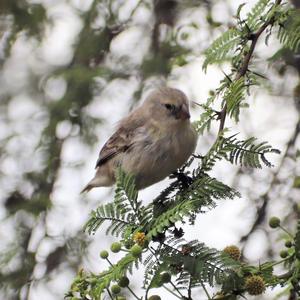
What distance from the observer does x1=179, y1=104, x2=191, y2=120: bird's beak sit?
13.4ft

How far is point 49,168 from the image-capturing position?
5.07 meters

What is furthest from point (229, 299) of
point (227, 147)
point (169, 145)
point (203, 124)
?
point (169, 145)

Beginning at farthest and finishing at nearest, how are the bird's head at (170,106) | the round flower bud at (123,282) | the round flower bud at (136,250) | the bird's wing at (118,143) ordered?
the bird's wing at (118,143) → the bird's head at (170,106) → the round flower bud at (123,282) → the round flower bud at (136,250)

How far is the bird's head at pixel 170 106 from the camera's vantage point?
4.11m

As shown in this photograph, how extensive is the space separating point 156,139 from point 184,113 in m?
0.28

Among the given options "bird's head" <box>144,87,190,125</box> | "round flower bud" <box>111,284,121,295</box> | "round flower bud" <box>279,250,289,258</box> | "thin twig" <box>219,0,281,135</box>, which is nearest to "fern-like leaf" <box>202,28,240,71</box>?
"thin twig" <box>219,0,281,135</box>

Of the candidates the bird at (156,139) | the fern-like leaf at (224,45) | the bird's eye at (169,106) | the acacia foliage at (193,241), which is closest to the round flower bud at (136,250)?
the acacia foliage at (193,241)

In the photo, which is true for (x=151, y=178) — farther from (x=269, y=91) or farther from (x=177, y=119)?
(x=269, y=91)

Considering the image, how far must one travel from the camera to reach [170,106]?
13.7 ft

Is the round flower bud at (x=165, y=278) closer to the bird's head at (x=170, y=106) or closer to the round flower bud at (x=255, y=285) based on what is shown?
the round flower bud at (x=255, y=285)

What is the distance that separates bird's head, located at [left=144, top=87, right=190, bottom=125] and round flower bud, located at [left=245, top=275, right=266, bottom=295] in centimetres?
194

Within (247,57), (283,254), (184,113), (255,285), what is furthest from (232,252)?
(184,113)

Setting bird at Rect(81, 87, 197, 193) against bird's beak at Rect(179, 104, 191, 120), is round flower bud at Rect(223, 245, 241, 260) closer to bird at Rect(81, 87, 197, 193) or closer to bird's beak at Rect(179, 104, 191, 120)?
bird at Rect(81, 87, 197, 193)

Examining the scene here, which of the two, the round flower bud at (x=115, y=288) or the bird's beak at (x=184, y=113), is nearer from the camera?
the round flower bud at (x=115, y=288)
